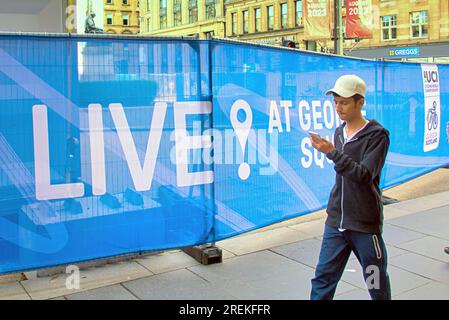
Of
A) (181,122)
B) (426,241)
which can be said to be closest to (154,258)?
(181,122)

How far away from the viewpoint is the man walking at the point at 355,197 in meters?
3.25

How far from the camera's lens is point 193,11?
7844 centimetres

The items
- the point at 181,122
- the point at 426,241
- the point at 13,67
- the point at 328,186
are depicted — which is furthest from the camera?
the point at 328,186

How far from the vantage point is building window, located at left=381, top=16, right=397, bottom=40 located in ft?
144

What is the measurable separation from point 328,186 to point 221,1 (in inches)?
2609

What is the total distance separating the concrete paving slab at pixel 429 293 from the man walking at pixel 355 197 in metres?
1.19

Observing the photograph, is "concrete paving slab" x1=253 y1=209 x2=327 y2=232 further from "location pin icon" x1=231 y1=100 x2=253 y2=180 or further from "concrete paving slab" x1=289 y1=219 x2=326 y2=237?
"location pin icon" x1=231 y1=100 x2=253 y2=180

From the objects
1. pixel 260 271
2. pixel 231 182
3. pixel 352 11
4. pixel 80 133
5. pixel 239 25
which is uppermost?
pixel 239 25

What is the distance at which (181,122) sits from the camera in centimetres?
486

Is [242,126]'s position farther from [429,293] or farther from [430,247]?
[430,247]

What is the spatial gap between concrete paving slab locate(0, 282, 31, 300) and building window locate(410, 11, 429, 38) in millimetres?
42722

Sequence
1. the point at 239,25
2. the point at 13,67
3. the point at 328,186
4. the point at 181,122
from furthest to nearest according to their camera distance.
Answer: the point at 239,25, the point at 328,186, the point at 181,122, the point at 13,67

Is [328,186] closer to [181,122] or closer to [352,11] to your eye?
[181,122]

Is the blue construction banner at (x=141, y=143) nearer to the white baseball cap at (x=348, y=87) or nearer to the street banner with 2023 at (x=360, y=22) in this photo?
the white baseball cap at (x=348, y=87)
